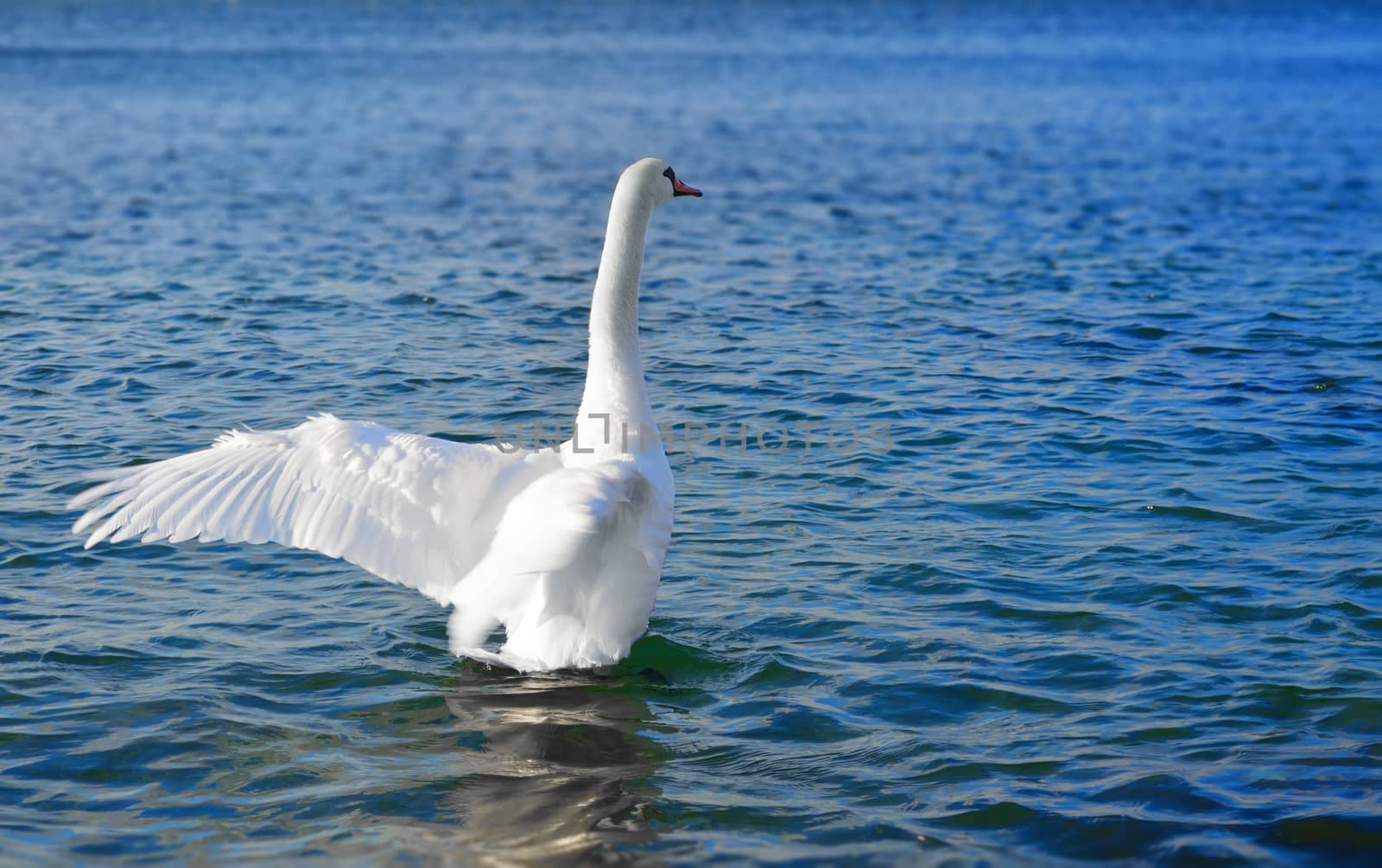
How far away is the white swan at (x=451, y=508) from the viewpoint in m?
7.49

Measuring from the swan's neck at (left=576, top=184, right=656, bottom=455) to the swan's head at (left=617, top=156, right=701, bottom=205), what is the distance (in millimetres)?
44

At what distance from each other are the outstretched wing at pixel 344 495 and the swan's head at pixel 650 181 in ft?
5.40

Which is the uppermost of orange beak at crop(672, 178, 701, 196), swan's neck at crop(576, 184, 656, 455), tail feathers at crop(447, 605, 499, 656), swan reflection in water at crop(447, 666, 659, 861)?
orange beak at crop(672, 178, 701, 196)

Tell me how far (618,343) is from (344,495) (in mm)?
1637

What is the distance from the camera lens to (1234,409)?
12.9 metres

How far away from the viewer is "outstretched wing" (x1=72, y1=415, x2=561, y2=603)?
7516 millimetres

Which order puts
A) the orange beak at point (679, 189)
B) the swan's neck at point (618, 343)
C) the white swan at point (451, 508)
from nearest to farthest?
1. the white swan at point (451, 508)
2. the swan's neck at point (618, 343)
3. the orange beak at point (679, 189)

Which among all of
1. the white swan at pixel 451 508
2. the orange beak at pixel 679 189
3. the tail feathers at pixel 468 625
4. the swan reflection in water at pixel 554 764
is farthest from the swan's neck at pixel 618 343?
the swan reflection in water at pixel 554 764

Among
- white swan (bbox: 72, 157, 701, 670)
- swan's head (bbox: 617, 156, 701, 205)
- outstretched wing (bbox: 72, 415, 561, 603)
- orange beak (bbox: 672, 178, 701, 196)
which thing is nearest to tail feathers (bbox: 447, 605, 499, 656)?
white swan (bbox: 72, 157, 701, 670)

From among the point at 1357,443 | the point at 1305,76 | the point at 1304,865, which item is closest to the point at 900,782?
the point at 1304,865

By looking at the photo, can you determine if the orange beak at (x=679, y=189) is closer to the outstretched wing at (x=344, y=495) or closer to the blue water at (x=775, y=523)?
the outstretched wing at (x=344, y=495)

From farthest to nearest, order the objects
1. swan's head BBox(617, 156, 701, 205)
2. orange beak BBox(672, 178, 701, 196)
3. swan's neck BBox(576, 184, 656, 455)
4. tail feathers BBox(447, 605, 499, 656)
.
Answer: orange beak BBox(672, 178, 701, 196) < swan's head BBox(617, 156, 701, 205) < swan's neck BBox(576, 184, 656, 455) < tail feathers BBox(447, 605, 499, 656)

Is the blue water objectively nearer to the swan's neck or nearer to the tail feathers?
the tail feathers

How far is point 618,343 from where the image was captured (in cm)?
808
